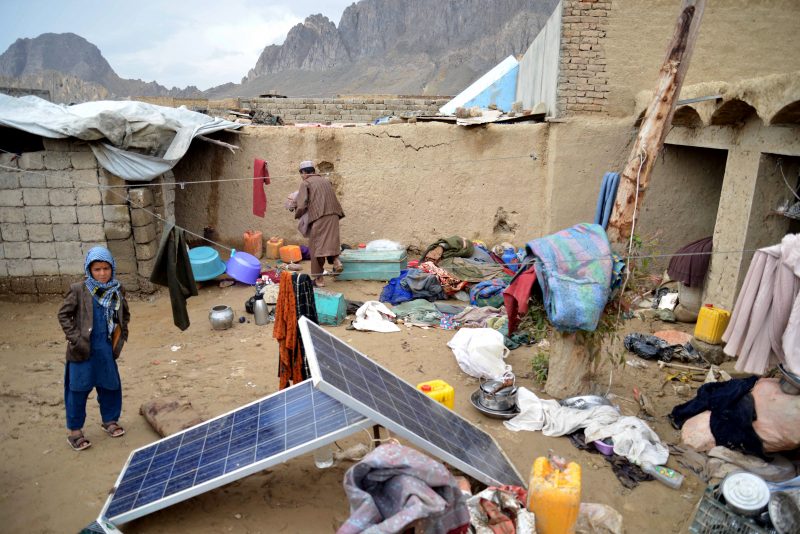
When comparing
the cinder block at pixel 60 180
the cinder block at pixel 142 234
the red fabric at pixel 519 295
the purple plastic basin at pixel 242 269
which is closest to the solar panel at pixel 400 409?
the red fabric at pixel 519 295

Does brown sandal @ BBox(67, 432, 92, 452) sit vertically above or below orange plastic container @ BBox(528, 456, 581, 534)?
below

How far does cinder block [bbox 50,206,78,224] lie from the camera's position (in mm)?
7047

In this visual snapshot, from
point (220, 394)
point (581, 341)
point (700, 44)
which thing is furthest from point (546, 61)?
point (220, 394)

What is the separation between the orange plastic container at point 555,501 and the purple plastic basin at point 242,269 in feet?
19.3

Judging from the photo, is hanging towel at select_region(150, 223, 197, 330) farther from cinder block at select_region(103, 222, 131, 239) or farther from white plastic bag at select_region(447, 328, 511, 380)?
white plastic bag at select_region(447, 328, 511, 380)

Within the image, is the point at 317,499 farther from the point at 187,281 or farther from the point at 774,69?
the point at 774,69

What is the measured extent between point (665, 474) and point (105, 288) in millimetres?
4240

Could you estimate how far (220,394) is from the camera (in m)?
4.90

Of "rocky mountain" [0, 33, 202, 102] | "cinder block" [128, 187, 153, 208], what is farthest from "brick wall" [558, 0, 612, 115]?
"rocky mountain" [0, 33, 202, 102]

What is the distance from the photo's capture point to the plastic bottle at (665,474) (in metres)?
3.71

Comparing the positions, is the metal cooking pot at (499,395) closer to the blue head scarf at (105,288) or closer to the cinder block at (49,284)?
the blue head scarf at (105,288)

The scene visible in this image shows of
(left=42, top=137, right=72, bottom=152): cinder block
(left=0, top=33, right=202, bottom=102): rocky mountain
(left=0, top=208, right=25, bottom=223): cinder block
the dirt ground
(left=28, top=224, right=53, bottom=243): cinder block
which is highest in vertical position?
(left=0, top=33, right=202, bottom=102): rocky mountain

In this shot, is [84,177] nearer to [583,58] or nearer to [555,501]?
[555,501]

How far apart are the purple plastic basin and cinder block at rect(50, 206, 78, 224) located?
82.8 inches
